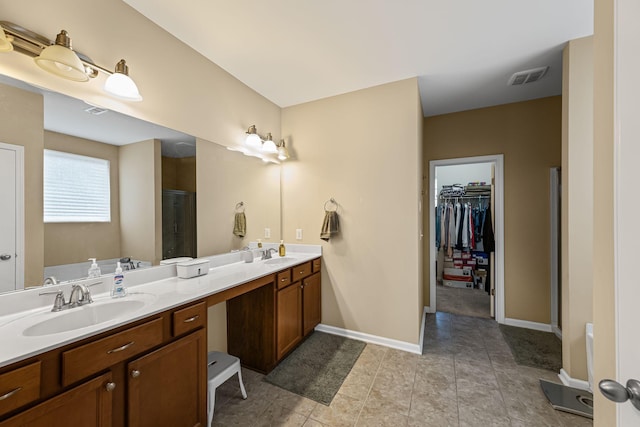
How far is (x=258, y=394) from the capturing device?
1914mm

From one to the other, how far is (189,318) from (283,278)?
3.08ft

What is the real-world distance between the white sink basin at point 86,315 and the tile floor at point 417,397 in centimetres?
97

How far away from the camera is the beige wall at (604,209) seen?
2.10 ft

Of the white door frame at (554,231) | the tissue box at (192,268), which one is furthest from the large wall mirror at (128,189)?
the white door frame at (554,231)

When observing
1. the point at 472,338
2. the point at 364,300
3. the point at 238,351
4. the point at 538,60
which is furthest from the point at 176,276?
the point at 538,60

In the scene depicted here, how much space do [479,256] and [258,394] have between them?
183 inches

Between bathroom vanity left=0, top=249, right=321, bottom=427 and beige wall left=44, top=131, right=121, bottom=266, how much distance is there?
0.92 feet

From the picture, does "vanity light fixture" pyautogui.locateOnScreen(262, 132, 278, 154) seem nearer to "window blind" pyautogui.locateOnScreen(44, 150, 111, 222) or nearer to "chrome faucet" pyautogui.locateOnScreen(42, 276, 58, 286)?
"window blind" pyautogui.locateOnScreen(44, 150, 111, 222)

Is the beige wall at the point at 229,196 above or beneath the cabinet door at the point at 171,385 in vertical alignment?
above

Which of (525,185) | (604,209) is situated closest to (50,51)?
(604,209)

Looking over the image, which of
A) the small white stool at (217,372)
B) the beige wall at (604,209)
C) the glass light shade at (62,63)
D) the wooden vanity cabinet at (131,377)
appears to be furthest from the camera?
the small white stool at (217,372)

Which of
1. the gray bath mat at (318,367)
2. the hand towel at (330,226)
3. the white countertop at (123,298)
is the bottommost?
the gray bath mat at (318,367)

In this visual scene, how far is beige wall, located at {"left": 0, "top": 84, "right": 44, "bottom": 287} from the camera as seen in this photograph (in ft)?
4.08

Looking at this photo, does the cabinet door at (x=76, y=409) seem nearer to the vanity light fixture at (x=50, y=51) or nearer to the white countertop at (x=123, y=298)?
the white countertop at (x=123, y=298)
